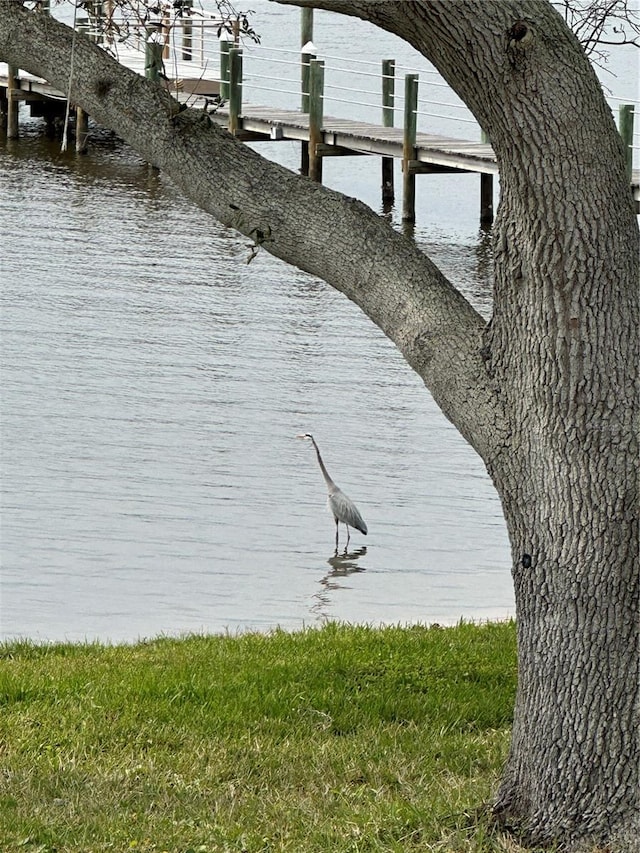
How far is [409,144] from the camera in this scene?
24.5m

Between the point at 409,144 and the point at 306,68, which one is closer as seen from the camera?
the point at 409,144

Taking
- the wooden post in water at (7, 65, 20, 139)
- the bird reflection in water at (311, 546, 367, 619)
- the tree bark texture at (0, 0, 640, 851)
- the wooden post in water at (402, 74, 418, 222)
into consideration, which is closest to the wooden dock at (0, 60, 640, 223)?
the wooden post in water at (402, 74, 418, 222)

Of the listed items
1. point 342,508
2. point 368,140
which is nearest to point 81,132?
point 368,140

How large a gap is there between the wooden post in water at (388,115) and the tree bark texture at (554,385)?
23.0 m

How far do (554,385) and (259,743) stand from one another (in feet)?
6.66

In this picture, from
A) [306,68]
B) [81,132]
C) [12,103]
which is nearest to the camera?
[306,68]

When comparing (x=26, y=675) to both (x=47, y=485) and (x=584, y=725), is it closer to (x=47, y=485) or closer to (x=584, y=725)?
(x=584, y=725)

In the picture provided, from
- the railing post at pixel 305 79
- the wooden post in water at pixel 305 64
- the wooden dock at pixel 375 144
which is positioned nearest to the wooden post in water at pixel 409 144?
the wooden dock at pixel 375 144

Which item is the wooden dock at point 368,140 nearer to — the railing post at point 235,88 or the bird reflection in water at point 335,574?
the railing post at point 235,88

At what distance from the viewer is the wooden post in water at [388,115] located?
27.3 meters

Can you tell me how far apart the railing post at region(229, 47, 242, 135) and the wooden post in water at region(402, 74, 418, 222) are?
391cm

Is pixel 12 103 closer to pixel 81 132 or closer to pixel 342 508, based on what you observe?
pixel 81 132

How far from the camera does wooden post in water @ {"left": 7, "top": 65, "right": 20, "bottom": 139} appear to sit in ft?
106

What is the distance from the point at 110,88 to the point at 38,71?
32 centimetres
